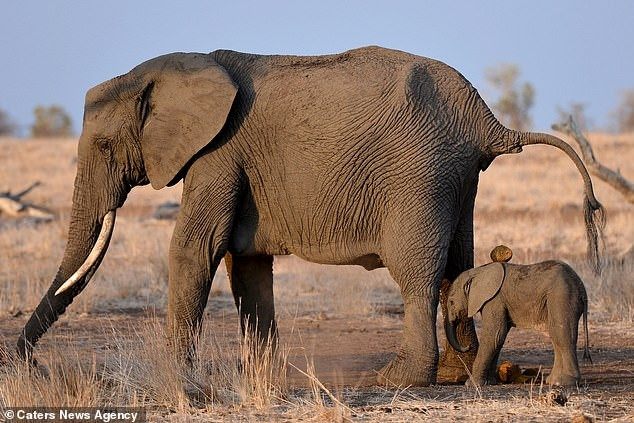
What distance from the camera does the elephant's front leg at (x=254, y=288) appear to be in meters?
9.30

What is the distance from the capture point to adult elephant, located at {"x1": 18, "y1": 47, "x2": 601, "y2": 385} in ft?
27.4

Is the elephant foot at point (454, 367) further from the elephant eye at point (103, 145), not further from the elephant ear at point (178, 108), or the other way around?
the elephant eye at point (103, 145)

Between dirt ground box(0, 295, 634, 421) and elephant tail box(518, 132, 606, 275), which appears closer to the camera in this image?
dirt ground box(0, 295, 634, 421)

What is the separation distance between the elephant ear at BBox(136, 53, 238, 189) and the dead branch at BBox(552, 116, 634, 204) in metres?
6.95

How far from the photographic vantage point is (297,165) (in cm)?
859

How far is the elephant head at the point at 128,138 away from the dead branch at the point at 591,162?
22.9ft

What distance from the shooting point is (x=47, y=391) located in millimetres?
6863

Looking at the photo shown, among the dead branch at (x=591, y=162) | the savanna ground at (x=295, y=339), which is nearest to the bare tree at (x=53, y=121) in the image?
the savanna ground at (x=295, y=339)

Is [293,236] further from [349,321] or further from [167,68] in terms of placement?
[349,321]

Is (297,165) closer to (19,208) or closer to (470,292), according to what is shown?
(470,292)

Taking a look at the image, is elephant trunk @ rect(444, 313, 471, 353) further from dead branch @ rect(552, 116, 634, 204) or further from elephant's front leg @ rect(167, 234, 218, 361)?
dead branch @ rect(552, 116, 634, 204)

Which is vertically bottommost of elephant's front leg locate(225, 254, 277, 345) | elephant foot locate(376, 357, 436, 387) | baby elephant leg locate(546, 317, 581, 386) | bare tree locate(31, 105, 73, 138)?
elephant foot locate(376, 357, 436, 387)

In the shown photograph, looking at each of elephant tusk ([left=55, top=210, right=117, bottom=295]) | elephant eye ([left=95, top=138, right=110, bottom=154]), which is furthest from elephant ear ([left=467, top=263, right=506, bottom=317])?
elephant eye ([left=95, top=138, right=110, bottom=154])

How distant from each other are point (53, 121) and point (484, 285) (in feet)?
190
